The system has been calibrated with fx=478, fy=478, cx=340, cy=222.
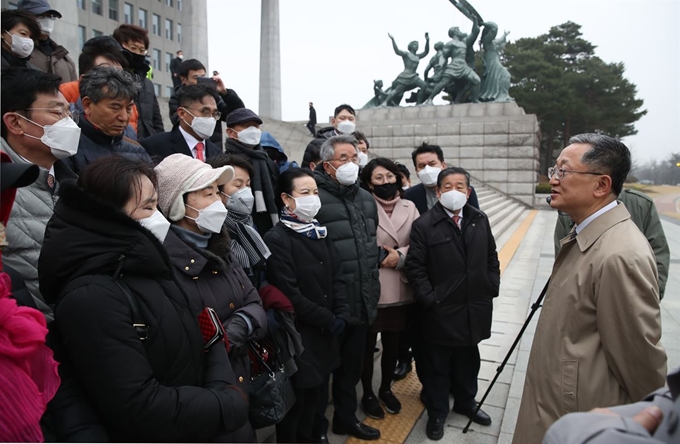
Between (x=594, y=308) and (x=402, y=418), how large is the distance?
6.44 feet

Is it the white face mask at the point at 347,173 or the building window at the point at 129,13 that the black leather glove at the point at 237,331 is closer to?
the white face mask at the point at 347,173

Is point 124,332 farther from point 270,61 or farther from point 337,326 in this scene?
point 270,61

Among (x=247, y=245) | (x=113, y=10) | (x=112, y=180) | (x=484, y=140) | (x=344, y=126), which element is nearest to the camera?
(x=112, y=180)

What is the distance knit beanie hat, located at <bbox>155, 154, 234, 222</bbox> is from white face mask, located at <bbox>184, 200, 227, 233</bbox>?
0.07 meters

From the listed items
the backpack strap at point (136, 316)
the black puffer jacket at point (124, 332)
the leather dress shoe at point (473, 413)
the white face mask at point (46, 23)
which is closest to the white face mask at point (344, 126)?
the white face mask at point (46, 23)

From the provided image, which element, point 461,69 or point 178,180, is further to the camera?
point 461,69

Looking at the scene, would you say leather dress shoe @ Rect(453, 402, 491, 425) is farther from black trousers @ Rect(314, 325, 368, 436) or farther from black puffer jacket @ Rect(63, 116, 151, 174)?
black puffer jacket @ Rect(63, 116, 151, 174)

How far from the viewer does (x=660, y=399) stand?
0.95m

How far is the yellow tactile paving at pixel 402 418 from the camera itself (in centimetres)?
320

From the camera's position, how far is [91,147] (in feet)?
8.30

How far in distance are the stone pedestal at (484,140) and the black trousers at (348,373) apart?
17.1m

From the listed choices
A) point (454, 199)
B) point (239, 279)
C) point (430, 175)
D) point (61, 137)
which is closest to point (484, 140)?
point (430, 175)

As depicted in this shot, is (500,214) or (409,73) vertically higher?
(409,73)

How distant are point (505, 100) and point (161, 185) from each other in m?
20.1
